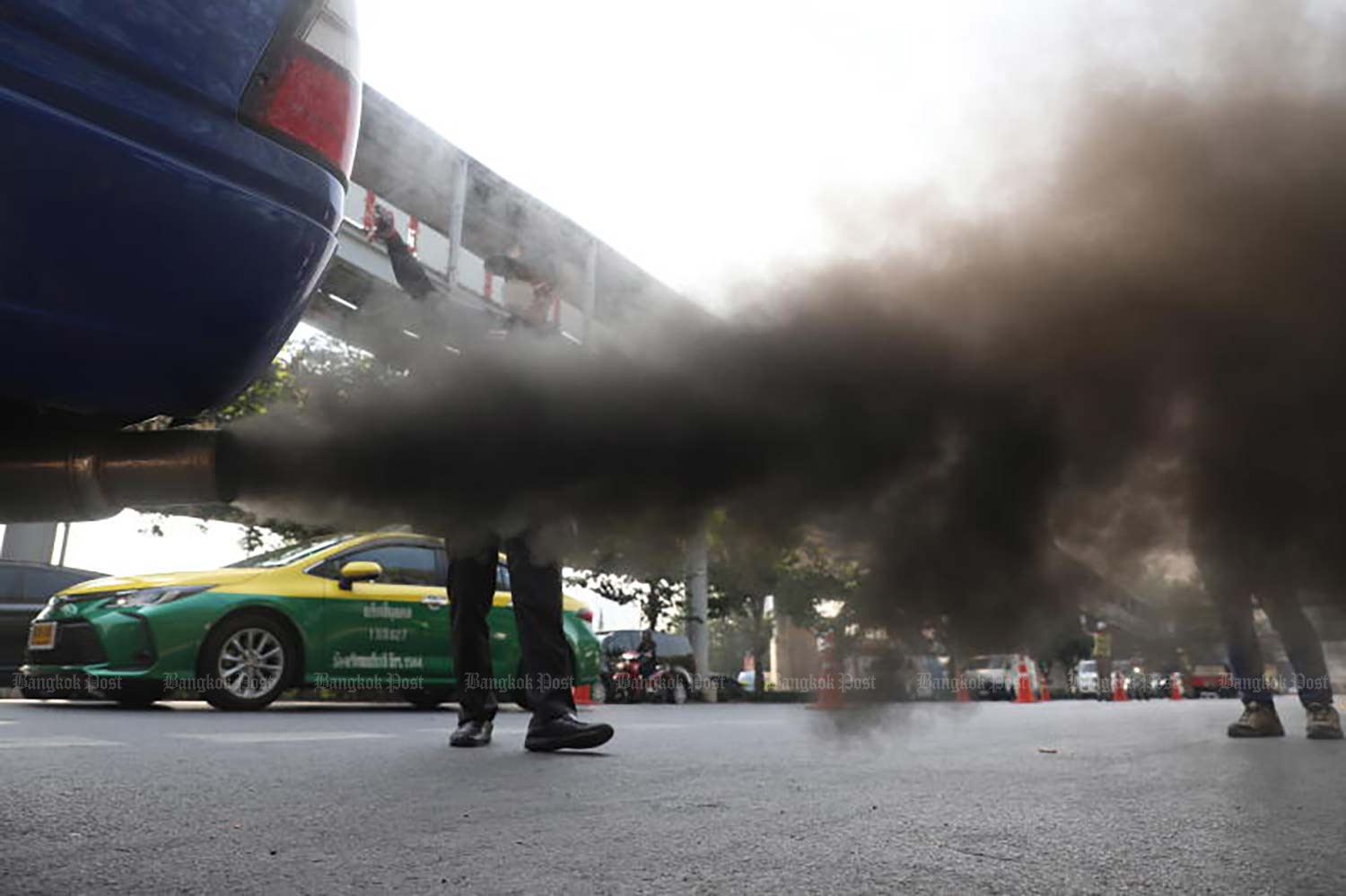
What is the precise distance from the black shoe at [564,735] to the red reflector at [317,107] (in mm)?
2681

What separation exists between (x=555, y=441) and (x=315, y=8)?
0.80 meters

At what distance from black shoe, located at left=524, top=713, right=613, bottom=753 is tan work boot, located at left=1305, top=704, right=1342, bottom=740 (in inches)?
119

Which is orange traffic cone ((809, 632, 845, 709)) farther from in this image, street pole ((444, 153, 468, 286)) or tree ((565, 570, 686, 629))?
street pole ((444, 153, 468, 286))

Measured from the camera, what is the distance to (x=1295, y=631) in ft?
6.93

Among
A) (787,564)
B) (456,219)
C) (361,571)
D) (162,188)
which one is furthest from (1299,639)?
(361,571)

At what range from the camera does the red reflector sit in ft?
5.65

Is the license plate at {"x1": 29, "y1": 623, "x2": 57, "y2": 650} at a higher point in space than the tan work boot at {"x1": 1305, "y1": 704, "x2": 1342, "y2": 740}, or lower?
higher

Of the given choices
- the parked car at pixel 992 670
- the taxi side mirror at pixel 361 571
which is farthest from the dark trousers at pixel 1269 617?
the taxi side mirror at pixel 361 571

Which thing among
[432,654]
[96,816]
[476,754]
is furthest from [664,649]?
[96,816]

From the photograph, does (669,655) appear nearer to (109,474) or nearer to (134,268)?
(109,474)

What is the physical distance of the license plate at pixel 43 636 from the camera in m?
7.64

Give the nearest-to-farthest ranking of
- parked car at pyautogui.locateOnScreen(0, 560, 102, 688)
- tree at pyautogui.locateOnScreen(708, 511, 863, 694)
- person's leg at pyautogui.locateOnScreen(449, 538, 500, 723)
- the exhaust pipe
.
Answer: the exhaust pipe, tree at pyautogui.locateOnScreen(708, 511, 863, 694), person's leg at pyautogui.locateOnScreen(449, 538, 500, 723), parked car at pyautogui.locateOnScreen(0, 560, 102, 688)

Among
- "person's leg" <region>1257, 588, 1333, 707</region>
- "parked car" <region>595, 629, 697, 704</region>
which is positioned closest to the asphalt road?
"person's leg" <region>1257, 588, 1333, 707</region>

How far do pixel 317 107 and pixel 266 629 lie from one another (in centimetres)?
672
